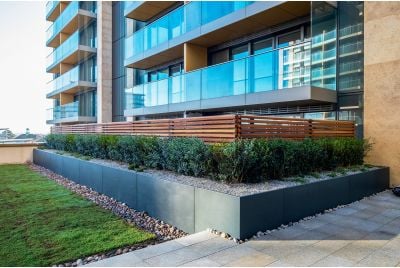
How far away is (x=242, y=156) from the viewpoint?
5301 millimetres

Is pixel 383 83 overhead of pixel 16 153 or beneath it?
overhead

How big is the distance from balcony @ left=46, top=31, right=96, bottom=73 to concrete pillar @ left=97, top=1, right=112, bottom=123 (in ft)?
7.15

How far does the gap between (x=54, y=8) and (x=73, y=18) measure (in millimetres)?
7809

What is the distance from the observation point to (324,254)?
3.84 meters

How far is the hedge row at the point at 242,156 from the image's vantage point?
545 cm

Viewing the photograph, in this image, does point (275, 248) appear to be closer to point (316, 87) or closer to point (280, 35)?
point (316, 87)

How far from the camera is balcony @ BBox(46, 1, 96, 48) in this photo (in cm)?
2312

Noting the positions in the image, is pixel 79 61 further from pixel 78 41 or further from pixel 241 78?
pixel 241 78

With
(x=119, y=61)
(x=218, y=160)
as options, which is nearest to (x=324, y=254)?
(x=218, y=160)

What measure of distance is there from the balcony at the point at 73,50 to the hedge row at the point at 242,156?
1654 centimetres

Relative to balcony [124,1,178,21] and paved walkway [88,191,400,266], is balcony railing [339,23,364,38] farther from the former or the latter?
balcony [124,1,178,21]

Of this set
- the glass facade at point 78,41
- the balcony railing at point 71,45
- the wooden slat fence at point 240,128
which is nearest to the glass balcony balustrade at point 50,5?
the balcony railing at point 71,45

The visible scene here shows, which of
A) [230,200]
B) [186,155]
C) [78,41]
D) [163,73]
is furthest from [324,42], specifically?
[78,41]

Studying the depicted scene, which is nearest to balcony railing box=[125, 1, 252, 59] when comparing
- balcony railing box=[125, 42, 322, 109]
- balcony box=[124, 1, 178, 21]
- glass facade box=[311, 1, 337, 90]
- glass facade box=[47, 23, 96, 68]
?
balcony box=[124, 1, 178, 21]
